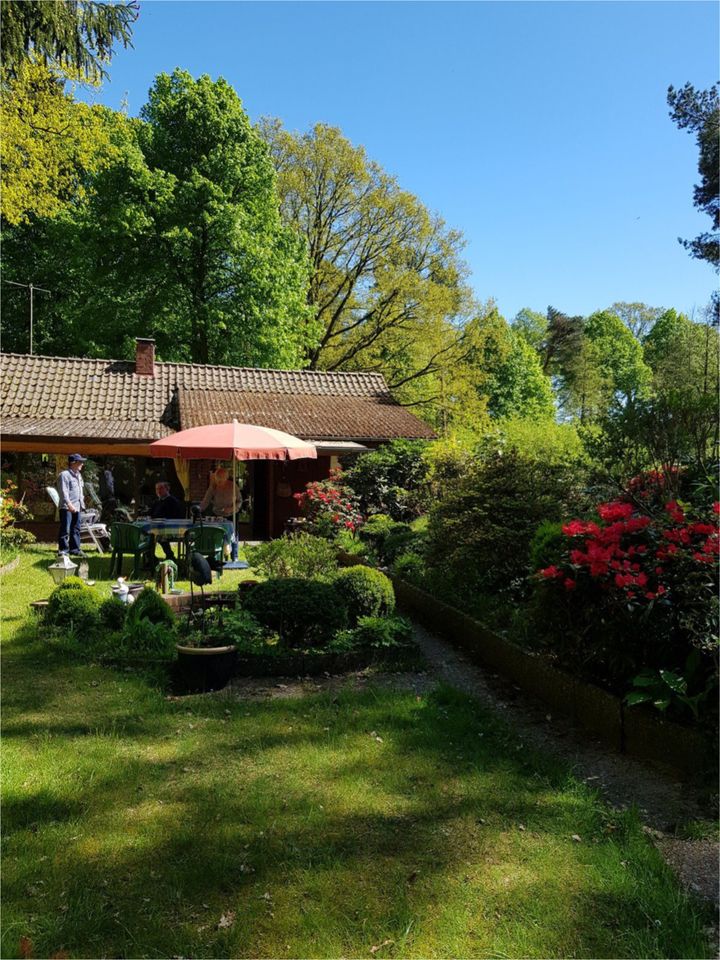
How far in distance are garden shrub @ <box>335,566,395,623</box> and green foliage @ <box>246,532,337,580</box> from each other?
1.05 m

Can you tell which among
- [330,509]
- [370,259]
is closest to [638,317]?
[370,259]

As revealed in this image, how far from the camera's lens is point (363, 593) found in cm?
759

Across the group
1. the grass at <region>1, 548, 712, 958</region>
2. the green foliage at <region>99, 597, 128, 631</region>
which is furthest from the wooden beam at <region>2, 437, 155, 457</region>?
the grass at <region>1, 548, 712, 958</region>

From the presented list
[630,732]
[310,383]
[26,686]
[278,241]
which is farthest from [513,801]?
[278,241]

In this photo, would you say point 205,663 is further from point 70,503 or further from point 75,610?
point 70,503

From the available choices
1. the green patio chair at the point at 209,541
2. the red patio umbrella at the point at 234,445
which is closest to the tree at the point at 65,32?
the red patio umbrella at the point at 234,445

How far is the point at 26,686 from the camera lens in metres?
5.73

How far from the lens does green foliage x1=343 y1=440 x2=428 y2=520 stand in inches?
577

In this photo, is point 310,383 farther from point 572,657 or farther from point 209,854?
point 209,854

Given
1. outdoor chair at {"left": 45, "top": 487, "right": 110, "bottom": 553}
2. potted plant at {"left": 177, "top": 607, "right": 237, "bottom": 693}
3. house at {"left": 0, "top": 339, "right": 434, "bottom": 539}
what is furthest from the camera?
house at {"left": 0, "top": 339, "right": 434, "bottom": 539}

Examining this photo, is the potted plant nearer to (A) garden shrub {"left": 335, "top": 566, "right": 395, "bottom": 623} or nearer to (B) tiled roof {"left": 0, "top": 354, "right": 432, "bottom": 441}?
(A) garden shrub {"left": 335, "top": 566, "right": 395, "bottom": 623}

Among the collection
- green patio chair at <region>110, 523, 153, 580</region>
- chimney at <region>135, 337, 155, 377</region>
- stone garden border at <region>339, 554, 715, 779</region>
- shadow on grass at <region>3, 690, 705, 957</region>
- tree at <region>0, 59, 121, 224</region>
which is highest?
tree at <region>0, 59, 121, 224</region>

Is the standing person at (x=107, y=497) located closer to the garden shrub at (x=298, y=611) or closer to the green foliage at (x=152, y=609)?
the green foliage at (x=152, y=609)

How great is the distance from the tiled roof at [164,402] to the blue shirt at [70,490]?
465 centimetres
